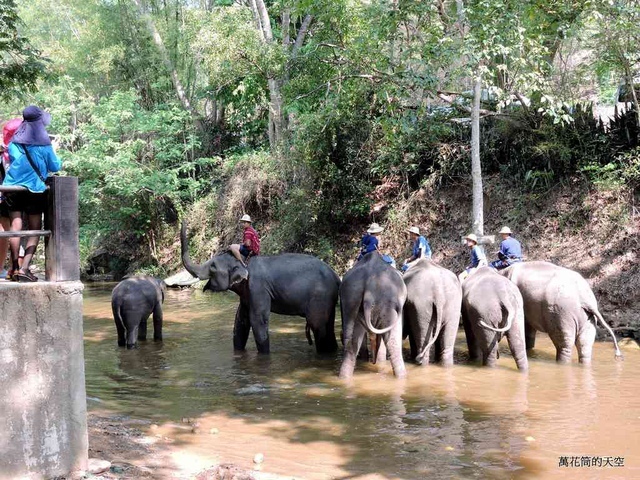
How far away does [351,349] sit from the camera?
8.59 metres

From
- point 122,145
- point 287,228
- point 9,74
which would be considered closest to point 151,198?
point 122,145

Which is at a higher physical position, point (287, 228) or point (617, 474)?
point (287, 228)

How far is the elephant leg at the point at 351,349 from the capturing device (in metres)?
8.51

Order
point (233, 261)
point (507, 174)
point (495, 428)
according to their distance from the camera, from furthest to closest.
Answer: point (507, 174)
point (233, 261)
point (495, 428)

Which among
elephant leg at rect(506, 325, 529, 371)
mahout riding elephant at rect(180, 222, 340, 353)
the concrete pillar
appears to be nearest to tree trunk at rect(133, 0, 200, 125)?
mahout riding elephant at rect(180, 222, 340, 353)

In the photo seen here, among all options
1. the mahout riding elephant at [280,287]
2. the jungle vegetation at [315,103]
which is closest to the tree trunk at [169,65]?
the jungle vegetation at [315,103]

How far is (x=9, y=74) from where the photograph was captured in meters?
11.4

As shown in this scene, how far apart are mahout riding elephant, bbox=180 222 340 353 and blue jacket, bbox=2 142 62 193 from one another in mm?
4203

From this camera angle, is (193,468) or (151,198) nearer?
(193,468)

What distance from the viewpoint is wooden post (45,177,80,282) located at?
4.80 meters

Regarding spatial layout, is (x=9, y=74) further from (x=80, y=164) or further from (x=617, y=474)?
(x=617, y=474)

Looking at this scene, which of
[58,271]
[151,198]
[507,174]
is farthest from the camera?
[151,198]

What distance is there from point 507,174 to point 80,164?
1248cm

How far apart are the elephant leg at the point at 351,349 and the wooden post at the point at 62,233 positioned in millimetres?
4370
